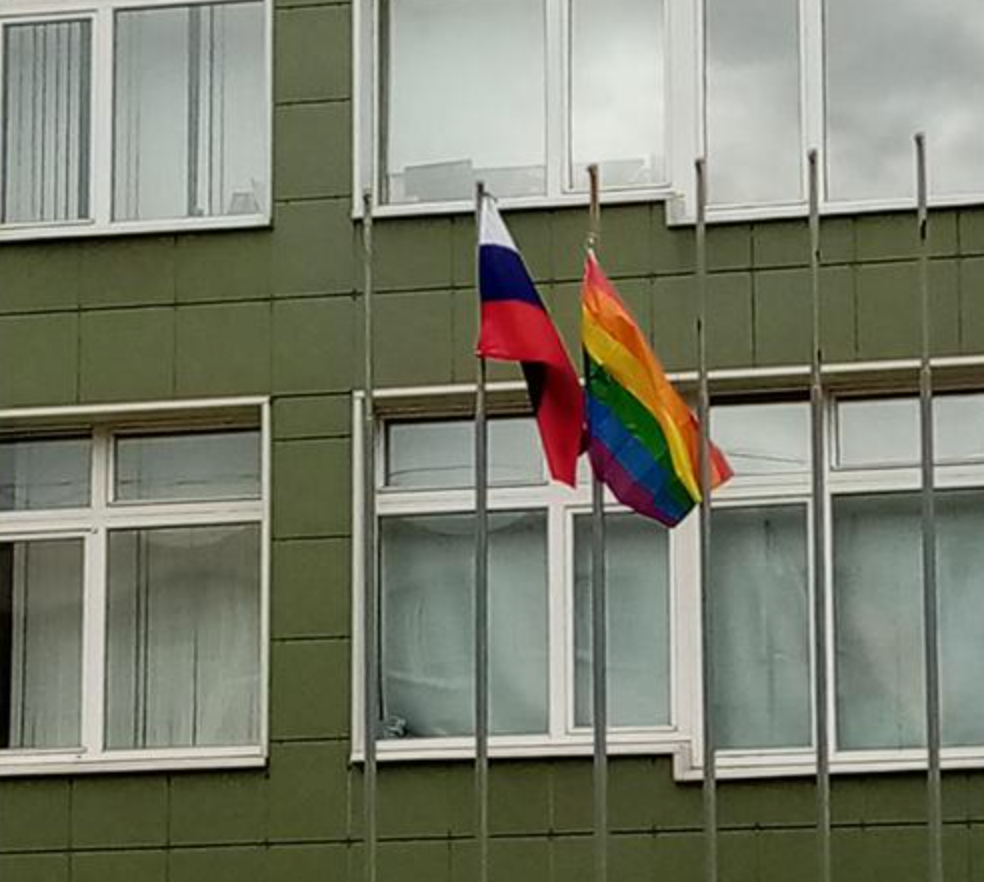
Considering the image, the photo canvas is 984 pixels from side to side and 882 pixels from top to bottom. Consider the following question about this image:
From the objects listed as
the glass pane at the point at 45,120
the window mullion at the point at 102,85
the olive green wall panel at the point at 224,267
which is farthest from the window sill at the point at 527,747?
the window mullion at the point at 102,85

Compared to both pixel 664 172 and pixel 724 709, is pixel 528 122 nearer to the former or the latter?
pixel 664 172

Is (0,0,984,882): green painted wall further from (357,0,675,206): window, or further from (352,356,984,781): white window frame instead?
(357,0,675,206): window

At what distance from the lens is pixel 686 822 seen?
19.7 metres

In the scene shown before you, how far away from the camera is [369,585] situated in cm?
1973

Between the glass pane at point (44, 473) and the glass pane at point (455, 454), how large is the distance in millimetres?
1810

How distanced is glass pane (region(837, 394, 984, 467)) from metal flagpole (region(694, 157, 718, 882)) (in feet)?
4.34

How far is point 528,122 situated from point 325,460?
227 centimetres

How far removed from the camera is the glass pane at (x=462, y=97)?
2097 cm

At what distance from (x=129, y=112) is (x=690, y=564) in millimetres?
4319

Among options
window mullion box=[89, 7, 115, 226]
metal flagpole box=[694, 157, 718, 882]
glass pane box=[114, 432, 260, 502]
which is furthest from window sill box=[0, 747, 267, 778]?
window mullion box=[89, 7, 115, 226]

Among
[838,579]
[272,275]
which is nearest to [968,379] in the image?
[838,579]

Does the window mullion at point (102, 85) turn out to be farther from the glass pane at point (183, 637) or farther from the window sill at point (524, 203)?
the glass pane at point (183, 637)

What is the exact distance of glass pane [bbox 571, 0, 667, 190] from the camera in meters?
20.8

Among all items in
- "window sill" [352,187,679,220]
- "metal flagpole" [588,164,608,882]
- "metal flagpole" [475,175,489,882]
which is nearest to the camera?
"metal flagpole" [588,164,608,882]
